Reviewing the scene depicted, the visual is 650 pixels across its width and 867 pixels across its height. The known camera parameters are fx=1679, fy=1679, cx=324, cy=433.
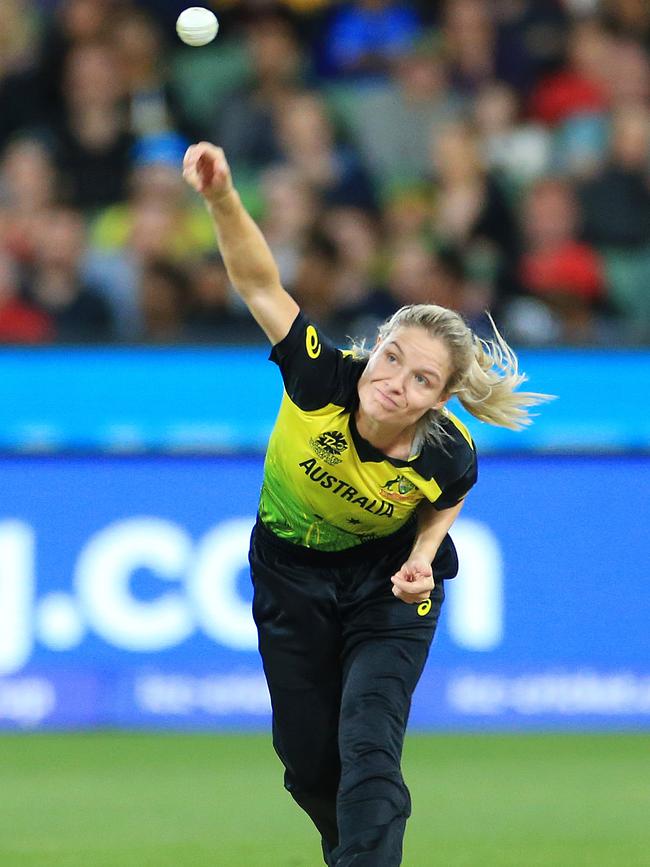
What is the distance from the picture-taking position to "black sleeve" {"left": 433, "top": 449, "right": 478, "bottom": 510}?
16.8ft

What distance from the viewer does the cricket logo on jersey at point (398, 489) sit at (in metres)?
5.03

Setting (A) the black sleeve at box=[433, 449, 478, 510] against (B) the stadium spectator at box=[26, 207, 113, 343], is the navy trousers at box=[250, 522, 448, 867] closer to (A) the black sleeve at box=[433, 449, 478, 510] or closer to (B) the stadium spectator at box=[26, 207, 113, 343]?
(A) the black sleeve at box=[433, 449, 478, 510]

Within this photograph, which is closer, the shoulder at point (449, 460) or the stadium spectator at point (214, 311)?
the shoulder at point (449, 460)

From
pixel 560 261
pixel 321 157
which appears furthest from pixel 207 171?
pixel 321 157

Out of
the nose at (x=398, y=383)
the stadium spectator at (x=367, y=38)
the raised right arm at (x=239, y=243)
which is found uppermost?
the stadium spectator at (x=367, y=38)

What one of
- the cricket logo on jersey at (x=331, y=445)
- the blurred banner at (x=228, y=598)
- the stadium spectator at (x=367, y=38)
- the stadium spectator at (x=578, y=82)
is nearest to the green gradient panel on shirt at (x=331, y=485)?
the cricket logo on jersey at (x=331, y=445)

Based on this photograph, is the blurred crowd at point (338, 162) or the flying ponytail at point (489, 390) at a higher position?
the blurred crowd at point (338, 162)

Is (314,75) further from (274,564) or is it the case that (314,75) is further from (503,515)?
(274,564)

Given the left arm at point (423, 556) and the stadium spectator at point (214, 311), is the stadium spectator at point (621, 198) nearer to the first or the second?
the stadium spectator at point (214, 311)

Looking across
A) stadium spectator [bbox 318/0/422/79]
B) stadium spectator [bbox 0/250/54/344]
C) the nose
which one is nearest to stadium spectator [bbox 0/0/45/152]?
stadium spectator [bbox 0/250/54/344]

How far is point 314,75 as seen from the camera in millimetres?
11336

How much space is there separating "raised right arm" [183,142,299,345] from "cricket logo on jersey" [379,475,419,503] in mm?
550

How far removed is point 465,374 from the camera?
503 cm

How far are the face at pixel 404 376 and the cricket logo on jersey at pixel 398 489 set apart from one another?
0.19 metres
